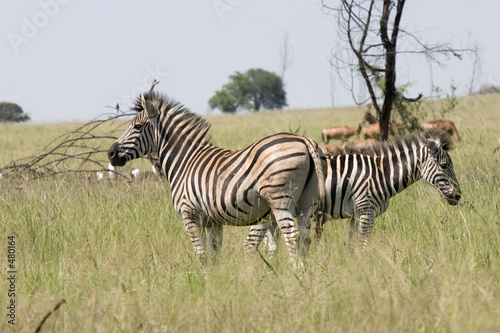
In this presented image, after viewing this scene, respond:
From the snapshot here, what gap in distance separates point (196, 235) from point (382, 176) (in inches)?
81.6

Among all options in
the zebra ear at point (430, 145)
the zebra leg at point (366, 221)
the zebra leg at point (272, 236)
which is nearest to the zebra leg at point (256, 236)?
the zebra leg at point (272, 236)

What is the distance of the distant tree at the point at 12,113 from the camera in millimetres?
51344

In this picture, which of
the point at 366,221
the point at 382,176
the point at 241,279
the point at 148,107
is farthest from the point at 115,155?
the point at 382,176

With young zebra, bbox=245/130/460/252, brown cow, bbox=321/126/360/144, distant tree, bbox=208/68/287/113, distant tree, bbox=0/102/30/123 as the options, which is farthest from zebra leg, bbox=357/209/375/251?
distant tree, bbox=208/68/287/113

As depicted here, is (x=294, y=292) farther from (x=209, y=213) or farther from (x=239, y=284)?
(x=209, y=213)

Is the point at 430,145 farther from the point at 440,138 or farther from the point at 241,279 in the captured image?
the point at 241,279

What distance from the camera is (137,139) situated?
19.2 feet

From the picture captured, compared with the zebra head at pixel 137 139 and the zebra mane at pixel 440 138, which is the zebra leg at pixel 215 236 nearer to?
the zebra head at pixel 137 139

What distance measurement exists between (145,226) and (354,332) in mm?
3409

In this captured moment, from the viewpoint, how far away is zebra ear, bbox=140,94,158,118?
5754 mm

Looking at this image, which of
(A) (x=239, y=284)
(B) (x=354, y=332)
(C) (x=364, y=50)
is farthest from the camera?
(C) (x=364, y=50)

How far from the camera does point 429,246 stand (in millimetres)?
5266

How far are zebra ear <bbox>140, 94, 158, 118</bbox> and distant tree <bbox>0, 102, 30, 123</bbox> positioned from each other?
4729 centimetres

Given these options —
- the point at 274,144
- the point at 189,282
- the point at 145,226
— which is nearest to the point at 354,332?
the point at 189,282
